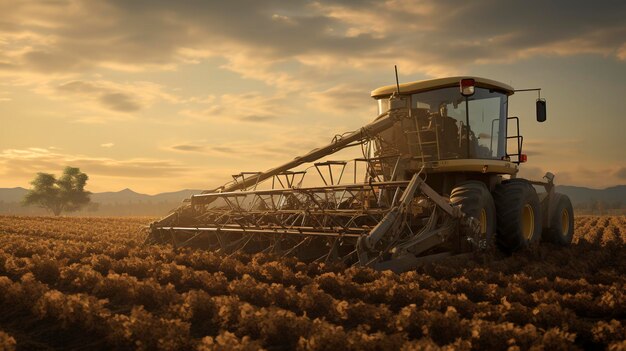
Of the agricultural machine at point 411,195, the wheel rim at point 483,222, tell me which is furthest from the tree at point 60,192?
the wheel rim at point 483,222

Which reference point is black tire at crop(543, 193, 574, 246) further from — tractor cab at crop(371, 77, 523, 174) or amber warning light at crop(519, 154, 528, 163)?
tractor cab at crop(371, 77, 523, 174)

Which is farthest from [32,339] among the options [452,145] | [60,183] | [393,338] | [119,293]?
[60,183]

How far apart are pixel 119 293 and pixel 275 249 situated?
316 centimetres

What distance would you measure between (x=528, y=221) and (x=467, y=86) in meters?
3.37

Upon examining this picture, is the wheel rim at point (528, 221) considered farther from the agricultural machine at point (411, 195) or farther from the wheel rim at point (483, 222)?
the wheel rim at point (483, 222)

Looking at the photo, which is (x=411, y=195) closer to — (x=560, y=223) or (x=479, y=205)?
(x=479, y=205)

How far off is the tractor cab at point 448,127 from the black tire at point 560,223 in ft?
9.35

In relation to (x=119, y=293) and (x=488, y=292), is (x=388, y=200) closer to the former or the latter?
(x=488, y=292)

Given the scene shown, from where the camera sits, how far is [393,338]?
505 centimetres

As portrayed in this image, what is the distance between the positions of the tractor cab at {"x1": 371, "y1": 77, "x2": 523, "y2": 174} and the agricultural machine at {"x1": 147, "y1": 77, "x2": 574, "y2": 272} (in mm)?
19

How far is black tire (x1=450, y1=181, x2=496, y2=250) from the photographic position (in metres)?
9.71

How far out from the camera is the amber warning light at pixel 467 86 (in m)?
10.5

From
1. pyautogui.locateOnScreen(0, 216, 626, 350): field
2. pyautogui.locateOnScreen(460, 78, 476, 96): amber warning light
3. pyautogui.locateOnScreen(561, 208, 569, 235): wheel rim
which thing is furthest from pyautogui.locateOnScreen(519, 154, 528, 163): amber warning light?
pyautogui.locateOnScreen(0, 216, 626, 350): field

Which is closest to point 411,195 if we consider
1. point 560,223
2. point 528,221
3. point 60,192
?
point 528,221
